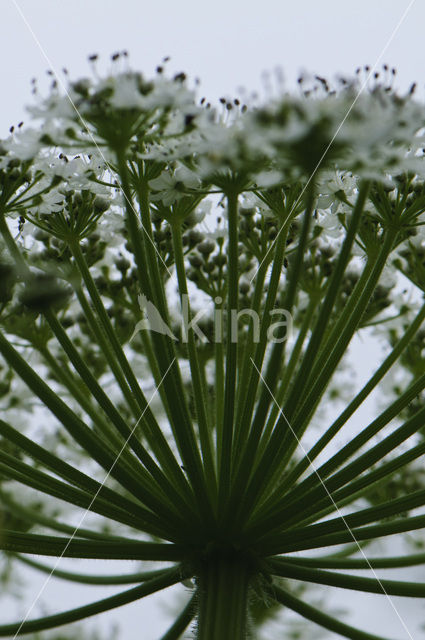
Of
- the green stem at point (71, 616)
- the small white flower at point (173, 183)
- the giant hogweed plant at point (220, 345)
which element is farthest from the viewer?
the small white flower at point (173, 183)

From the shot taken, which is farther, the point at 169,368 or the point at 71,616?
the point at 71,616

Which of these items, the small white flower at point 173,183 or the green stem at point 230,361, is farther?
the small white flower at point 173,183

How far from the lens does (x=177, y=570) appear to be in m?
4.55

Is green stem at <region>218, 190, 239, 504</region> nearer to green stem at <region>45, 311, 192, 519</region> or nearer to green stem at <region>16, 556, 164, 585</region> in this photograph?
green stem at <region>45, 311, 192, 519</region>

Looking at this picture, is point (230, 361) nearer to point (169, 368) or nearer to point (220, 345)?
point (169, 368)

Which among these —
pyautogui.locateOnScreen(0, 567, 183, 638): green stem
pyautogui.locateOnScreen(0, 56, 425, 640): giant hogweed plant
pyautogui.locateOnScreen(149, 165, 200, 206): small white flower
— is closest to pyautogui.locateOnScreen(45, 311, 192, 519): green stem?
pyautogui.locateOnScreen(0, 56, 425, 640): giant hogweed plant

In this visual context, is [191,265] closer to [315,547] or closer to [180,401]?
[180,401]

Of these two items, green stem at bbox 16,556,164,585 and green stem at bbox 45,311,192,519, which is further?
green stem at bbox 16,556,164,585

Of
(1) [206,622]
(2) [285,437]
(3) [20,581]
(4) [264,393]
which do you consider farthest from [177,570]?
(3) [20,581]

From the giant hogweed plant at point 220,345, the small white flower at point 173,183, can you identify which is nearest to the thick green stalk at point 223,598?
the giant hogweed plant at point 220,345

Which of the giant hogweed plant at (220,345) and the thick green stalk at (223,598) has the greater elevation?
the giant hogweed plant at (220,345)

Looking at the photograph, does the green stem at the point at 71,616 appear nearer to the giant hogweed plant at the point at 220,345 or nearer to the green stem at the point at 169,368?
the giant hogweed plant at the point at 220,345

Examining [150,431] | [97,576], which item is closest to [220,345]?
[150,431]

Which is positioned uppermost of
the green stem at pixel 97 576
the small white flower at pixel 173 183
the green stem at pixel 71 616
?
the small white flower at pixel 173 183
